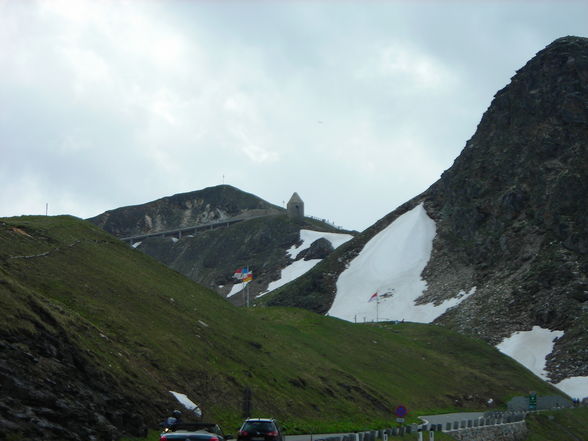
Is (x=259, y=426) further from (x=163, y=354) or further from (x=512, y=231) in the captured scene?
(x=512, y=231)

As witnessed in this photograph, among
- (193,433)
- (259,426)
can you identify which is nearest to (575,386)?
(259,426)

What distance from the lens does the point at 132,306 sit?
4922cm

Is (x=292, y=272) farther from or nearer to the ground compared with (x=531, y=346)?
farther from the ground

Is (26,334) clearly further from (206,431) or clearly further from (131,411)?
(206,431)

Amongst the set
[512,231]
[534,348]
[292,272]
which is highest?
[292,272]

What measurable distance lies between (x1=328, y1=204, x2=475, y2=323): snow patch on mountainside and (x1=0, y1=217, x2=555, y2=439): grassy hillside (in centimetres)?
3555

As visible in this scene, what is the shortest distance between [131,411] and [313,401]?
2143 cm

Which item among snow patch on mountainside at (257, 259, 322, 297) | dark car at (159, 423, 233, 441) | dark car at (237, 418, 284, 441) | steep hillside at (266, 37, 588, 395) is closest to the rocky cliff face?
steep hillside at (266, 37, 588, 395)

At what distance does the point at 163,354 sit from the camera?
140ft

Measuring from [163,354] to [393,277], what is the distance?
99.3 meters

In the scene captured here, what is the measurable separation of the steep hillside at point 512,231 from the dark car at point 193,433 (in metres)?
82.4

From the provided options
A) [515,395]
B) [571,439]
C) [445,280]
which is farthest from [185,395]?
[445,280]

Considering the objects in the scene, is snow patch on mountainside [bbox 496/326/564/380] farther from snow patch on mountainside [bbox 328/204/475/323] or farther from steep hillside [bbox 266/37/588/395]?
snow patch on mountainside [bbox 328/204/475/323]

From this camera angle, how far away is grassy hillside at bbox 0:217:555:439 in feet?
99.7
